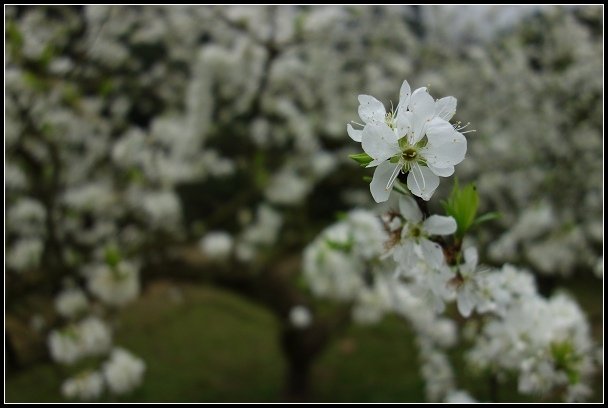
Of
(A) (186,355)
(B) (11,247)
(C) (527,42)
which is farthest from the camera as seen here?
(A) (186,355)

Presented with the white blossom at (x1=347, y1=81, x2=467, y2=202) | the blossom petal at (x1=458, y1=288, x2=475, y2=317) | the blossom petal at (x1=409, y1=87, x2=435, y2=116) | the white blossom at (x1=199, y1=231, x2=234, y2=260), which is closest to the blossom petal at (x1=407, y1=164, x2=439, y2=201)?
the white blossom at (x1=347, y1=81, x2=467, y2=202)

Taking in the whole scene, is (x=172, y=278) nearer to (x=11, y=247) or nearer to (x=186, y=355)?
(x=11, y=247)

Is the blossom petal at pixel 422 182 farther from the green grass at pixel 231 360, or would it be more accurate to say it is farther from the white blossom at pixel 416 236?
the green grass at pixel 231 360

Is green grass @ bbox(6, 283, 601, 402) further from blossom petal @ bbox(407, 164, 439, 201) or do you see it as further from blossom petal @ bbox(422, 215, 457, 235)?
blossom petal @ bbox(407, 164, 439, 201)

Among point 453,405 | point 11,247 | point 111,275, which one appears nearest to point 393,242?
point 453,405

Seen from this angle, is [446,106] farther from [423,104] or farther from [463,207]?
[463,207]
